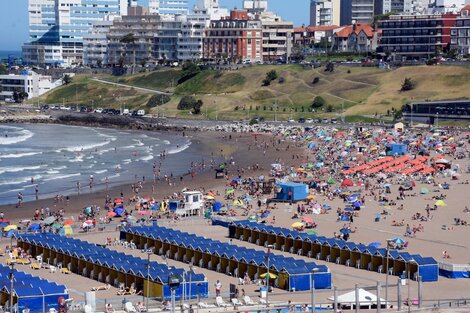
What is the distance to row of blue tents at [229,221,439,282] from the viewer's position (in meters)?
35.1

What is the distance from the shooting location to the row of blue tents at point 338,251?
35.1 meters

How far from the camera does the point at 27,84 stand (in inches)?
5443

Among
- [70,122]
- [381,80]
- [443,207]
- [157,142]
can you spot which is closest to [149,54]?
[70,122]

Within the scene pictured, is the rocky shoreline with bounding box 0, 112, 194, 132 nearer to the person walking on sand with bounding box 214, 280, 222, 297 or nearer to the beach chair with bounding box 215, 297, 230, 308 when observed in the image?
the person walking on sand with bounding box 214, 280, 222, 297

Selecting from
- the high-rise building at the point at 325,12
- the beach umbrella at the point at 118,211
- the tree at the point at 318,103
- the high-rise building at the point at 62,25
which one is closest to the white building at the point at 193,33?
the high-rise building at the point at 62,25

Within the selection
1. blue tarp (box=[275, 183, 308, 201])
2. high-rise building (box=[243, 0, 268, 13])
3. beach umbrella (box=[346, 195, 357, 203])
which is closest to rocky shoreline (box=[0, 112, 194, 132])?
blue tarp (box=[275, 183, 308, 201])

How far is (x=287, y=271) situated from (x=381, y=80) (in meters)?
75.1

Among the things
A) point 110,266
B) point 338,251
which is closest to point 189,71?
point 338,251

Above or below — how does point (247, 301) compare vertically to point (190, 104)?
above

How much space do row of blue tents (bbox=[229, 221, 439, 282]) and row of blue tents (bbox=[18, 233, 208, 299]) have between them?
21.2ft

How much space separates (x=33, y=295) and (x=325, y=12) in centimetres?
15415

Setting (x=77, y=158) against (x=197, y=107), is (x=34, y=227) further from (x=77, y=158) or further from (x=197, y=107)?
(x=197, y=107)

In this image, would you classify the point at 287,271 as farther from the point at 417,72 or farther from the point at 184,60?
the point at 184,60

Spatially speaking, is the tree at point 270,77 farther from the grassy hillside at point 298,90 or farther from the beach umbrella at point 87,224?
the beach umbrella at point 87,224
